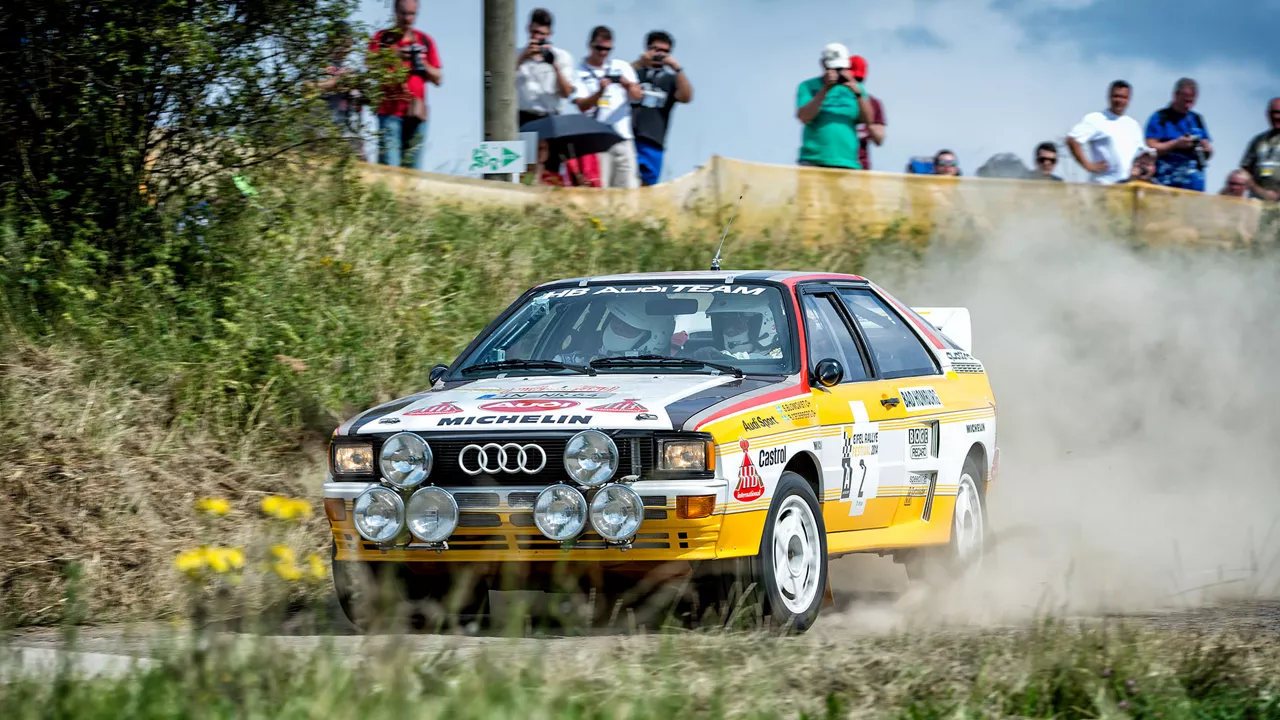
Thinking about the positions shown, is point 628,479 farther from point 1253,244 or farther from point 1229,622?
point 1253,244

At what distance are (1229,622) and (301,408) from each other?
570 cm

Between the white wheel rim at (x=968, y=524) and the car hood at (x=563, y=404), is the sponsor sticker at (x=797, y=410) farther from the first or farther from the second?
the white wheel rim at (x=968, y=524)

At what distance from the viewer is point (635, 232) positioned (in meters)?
15.6

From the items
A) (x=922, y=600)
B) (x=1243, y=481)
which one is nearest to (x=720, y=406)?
(x=922, y=600)

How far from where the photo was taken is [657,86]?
15203 mm

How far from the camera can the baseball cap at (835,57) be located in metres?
15.1

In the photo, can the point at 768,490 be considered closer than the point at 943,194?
Yes

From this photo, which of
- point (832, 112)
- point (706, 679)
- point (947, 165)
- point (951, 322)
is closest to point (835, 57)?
point (832, 112)

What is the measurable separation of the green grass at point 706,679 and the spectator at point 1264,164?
1262 centimetres

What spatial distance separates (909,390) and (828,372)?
1111mm

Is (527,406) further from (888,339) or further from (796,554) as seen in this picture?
(888,339)

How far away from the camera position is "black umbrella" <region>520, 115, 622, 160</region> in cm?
1494

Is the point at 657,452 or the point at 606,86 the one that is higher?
the point at 606,86

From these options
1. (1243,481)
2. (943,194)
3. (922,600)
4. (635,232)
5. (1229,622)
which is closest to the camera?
(1229,622)
